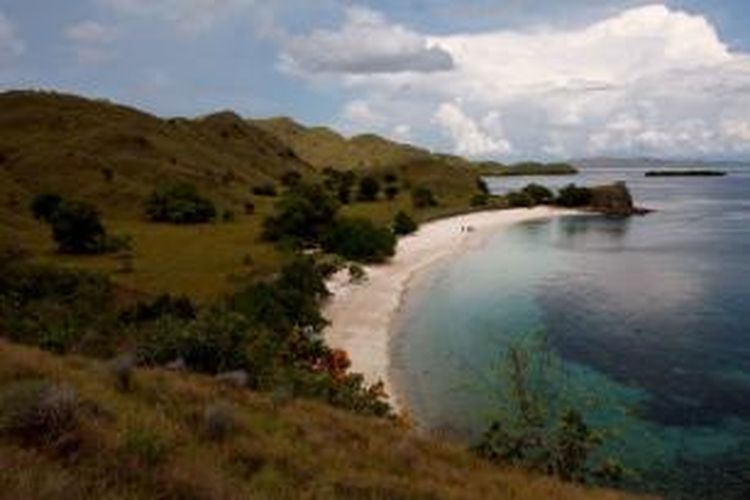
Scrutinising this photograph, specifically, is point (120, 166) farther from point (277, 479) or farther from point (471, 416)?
point (277, 479)

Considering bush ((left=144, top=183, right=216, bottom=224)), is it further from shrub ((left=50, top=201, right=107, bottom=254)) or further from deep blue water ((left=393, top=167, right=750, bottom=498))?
deep blue water ((left=393, top=167, right=750, bottom=498))

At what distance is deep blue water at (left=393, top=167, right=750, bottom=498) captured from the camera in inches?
1882

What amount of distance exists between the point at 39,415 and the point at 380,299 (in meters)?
71.9

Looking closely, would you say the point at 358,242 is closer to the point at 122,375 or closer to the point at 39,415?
the point at 122,375

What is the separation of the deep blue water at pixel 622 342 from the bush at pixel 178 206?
1595 inches

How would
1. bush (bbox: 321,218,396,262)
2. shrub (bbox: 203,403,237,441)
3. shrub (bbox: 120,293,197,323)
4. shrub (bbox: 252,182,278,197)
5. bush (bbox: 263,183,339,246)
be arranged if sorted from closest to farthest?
shrub (bbox: 203,403,237,441), shrub (bbox: 120,293,197,323), bush (bbox: 321,218,396,262), bush (bbox: 263,183,339,246), shrub (bbox: 252,182,278,197)

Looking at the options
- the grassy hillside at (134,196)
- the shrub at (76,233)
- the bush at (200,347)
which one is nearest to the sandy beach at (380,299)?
the grassy hillside at (134,196)

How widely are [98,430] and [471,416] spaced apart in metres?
33.9

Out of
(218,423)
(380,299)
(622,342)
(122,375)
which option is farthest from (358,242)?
(218,423)

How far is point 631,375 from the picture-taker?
62.5 m

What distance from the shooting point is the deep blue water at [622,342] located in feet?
157

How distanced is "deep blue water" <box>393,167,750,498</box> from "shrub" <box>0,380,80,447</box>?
25.6m

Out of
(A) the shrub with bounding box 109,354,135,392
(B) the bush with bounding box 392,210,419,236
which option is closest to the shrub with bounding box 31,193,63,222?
(B) the bush with bounding box 392,210,419,236

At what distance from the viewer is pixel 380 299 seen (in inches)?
3519
